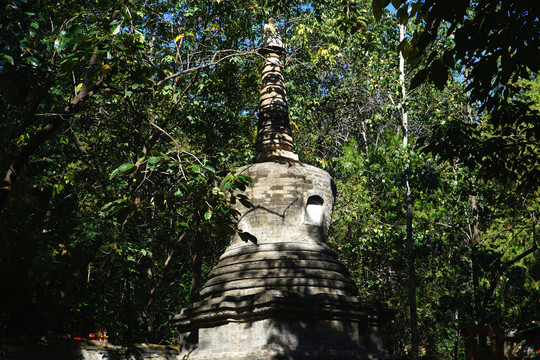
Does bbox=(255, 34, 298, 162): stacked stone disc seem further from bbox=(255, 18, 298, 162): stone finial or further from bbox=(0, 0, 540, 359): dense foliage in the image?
bbox=(0, 0, 540, 359): dense foliage

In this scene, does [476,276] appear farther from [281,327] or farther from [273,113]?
[281,327]

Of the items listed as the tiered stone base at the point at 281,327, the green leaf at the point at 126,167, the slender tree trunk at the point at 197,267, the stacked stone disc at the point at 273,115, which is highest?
the stacked stone disc at the point at 273,115

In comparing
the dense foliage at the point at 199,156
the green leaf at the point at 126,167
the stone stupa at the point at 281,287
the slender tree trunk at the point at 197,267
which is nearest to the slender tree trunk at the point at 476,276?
the dense foliage at the point at 199,156

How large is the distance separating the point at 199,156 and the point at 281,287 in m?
6.66

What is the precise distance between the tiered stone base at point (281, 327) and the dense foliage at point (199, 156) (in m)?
1.78

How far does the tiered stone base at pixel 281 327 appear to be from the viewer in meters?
8.70

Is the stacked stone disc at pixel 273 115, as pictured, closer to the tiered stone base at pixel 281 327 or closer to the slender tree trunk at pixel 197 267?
the tiered stone base at pixel 281 327

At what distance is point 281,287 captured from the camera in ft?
30.3

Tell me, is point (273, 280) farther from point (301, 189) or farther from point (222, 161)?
point (222, 161)

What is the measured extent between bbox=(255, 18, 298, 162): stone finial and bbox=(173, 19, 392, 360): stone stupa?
2 cm

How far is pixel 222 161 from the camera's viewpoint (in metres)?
14.8

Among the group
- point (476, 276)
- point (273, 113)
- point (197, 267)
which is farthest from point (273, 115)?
point (197, 267)

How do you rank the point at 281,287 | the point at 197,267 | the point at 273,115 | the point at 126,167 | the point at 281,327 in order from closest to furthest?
the point at 126,167, the point at 281,327, the point at 281,287, the point at 273,115, the point at 197,267

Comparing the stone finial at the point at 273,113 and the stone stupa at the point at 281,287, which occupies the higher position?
the stone finial at the point at 273,113
